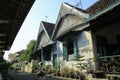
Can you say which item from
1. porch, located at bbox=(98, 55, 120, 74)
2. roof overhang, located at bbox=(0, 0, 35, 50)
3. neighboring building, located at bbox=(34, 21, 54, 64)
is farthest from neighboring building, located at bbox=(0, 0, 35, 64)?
neighboring building, located at bbox=(34, 21, 54, 64)

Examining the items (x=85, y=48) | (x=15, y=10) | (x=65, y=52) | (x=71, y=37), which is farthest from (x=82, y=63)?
(x=15, y=10)

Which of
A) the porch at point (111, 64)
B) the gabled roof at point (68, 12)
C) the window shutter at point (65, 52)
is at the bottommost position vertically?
the porch at point (111, 64)

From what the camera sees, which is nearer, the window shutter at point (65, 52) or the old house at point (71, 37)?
the old house at point (71, 37)

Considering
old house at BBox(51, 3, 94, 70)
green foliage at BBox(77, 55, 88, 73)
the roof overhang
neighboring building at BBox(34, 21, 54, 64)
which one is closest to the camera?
the roof overhang

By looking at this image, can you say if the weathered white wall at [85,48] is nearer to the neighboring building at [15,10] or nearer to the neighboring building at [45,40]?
the neighboring building at [45,40]


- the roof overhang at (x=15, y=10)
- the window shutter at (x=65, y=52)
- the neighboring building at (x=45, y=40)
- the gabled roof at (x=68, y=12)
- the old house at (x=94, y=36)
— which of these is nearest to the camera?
the roof overhang at (x=15, y=10)

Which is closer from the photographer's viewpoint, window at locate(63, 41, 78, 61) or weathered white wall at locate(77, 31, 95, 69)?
weathered white wall at locate(77, 31, 95, 69)

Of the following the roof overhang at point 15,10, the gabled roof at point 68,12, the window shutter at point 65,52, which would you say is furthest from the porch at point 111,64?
the roof overhang at point 15,10

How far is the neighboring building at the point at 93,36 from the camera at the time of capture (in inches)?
376

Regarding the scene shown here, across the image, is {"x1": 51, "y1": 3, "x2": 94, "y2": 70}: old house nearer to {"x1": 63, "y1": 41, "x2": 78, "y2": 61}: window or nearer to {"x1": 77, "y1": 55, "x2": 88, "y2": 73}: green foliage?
{"x1": 63, "y1": 41, "x2": 78, "y2": 61}: window

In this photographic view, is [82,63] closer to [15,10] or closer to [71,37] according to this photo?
[71,37]

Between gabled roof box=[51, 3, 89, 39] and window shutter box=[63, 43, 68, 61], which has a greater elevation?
gabled roof box=[51, 3, 89, 39]

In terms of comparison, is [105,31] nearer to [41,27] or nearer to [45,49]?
[45,49]

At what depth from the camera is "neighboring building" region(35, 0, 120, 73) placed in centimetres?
955
